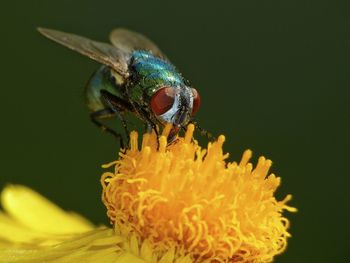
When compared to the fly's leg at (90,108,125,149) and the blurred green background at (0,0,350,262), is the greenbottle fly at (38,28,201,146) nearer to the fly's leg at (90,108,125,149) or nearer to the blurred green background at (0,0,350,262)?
the fly's leg at (90,108,125,149)

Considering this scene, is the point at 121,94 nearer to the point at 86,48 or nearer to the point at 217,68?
the point at 86,48

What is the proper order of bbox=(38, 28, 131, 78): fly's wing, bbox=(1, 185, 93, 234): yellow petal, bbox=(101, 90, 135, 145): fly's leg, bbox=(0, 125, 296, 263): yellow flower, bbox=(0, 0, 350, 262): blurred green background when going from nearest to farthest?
1. bbox=(0, 125, 296, 263): yellow flower
2. bbox=(38, 28, 131, 78): fly's wing
3. bbox=(101, 90, 135, 145): fly's leg
4. bbox=(1, 185, 93, 234): yellow petal
5. bbox=(0, 0, 350, 262): blurred green background

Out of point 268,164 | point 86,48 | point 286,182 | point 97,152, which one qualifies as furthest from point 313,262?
point 86,48

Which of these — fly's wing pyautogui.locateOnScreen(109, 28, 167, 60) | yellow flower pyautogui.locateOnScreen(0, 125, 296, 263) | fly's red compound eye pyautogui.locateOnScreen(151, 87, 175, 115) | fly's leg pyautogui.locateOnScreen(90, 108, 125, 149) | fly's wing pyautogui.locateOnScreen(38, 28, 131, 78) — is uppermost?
fly's wing pyautogui.locateOnScreen(109, 28, 167, 60)

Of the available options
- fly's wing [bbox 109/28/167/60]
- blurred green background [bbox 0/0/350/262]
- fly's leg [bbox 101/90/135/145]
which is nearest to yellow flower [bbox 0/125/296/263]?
fly's leg [bbox 101/90/135/145]

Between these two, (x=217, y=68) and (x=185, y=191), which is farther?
(x=217, y=68)

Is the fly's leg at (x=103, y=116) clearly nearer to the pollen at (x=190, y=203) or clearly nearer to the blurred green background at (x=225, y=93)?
the pollen at (x=190, y=203)

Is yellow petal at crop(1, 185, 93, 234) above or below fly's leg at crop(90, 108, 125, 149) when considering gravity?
below
